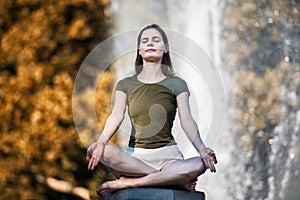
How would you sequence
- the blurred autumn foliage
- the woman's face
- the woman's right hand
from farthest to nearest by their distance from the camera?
the blurred autumn foliage
the woman's face
the woman's right hand

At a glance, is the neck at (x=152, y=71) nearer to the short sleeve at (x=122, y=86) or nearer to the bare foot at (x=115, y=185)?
the short sleeve at (x=122, y=86)

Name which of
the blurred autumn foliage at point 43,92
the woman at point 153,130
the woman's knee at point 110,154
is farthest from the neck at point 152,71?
the blurred autumn foliage at point 43,92

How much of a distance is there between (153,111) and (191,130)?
0.11 metres

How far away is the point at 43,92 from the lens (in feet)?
22.1

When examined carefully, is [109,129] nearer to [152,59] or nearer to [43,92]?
[152,59]

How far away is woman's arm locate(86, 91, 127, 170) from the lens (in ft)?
6.50

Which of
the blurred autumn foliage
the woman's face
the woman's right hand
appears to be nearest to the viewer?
the woman's right hand

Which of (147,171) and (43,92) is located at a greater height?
(43,92)

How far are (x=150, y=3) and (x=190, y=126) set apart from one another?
4485 mm

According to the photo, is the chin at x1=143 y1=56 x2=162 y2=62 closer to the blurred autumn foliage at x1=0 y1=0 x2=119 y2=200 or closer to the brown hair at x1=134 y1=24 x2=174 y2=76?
the brown hair at x1=134 y1=24 x2=174 y2=76

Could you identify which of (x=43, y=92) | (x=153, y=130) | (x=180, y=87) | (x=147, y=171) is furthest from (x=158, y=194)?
(x=43, y=92)

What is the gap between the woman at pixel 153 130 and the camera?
2.00m

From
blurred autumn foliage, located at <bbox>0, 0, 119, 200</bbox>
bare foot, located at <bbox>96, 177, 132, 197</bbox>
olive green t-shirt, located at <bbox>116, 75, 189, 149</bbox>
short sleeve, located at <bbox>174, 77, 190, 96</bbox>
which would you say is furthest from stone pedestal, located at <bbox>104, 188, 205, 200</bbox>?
blurred autumn foliage, located at <bbox>0, 0, 119, 200</bbox>

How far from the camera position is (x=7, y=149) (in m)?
6.69
